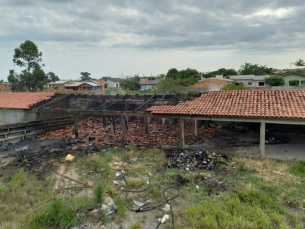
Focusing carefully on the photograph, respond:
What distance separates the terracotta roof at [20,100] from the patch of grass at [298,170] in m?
17.9

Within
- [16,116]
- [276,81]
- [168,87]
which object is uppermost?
[276,81]

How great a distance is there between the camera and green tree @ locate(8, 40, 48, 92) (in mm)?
27562

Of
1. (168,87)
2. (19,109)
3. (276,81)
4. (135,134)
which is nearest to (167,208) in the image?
(135,134)

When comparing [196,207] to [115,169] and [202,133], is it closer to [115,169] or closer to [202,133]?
[115,169]

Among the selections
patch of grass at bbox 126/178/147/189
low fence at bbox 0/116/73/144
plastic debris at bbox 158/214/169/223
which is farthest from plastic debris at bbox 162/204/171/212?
low fence at bbox 0/116/73/144

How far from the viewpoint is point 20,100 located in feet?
57.8

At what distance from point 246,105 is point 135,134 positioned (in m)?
8.63

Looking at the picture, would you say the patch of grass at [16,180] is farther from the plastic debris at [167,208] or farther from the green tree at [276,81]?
the green tree at [276,81]

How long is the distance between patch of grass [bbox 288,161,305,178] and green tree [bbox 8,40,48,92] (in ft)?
101

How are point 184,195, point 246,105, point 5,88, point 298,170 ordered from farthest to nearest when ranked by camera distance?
1. point 5,88
2. point 246,105
3. point 298,170
4. point 184,195

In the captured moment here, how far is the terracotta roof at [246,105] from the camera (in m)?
9.70

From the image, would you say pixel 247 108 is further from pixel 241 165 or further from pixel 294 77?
pixel 294 77

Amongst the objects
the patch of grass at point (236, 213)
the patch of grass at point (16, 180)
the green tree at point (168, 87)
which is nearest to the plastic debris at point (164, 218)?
the patch of grass at point (236, 213)

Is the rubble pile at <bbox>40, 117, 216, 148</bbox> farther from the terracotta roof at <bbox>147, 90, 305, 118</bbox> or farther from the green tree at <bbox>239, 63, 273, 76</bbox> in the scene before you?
the green tree at <bbox>239, 63, 273, 76</bbox>
